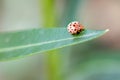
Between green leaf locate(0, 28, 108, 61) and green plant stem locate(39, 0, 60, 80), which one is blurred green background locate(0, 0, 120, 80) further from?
green leaf locate(0, 28, 108, 61)

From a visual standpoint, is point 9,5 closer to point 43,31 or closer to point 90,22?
point 90,22

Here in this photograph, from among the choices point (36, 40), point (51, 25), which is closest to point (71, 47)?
point (51, 25)

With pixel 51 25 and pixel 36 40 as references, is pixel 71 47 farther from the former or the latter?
pixel 36 40

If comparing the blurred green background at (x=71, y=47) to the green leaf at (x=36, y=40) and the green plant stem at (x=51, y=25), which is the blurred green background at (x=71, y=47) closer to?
the green plant stem at (x=51, y=25)

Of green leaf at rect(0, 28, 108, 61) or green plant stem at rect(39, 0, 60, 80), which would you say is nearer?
green leaf at rect(0, 28, 108, 61)

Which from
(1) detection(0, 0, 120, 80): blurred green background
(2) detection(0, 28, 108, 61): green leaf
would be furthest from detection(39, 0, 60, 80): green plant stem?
(2) detection(0, 28, 108, 61): green leaf

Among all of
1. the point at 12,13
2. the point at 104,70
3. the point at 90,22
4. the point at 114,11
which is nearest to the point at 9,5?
the point at 12,13

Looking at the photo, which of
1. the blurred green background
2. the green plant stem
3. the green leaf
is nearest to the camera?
the green leaf
